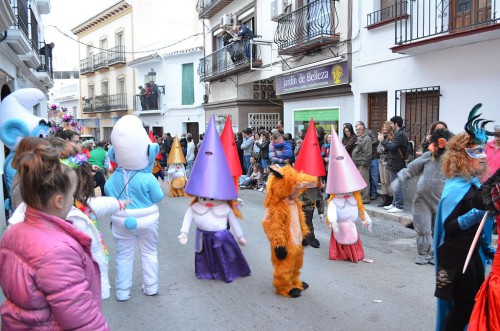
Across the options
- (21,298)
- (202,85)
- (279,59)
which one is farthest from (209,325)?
(202,85)

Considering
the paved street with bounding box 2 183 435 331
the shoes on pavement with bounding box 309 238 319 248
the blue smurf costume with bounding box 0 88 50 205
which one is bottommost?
the paved street with bounding box 2 183 435 331

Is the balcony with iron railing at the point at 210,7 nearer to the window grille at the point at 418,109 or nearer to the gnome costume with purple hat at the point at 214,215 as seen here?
the window grille at the point at 418,109

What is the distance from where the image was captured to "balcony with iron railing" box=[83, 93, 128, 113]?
3171cm

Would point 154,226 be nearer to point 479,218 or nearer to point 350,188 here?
point 350,188

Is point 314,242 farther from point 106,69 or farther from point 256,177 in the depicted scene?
point 106,69

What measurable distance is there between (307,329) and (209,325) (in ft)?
2.88

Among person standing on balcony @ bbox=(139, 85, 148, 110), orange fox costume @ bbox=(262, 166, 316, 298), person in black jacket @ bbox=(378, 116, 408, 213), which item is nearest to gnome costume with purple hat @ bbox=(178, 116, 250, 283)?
orange fox costume @ bbox=(262, 166, 316, 298)

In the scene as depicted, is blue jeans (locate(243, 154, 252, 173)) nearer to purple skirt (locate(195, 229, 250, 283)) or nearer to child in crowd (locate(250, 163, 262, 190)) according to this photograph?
child in crowd (locate(250, 163, 262, 190))

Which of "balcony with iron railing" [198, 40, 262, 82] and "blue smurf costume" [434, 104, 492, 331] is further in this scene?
"balcony with iron railing" [198, 40, 262, 82]

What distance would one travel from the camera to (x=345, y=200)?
5.84m

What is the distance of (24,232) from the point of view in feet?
6.68

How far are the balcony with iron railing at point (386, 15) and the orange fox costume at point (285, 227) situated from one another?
20.8 ft

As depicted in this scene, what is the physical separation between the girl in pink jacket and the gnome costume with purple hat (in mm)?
2932

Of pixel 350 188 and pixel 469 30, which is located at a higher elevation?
pixel 469 30
